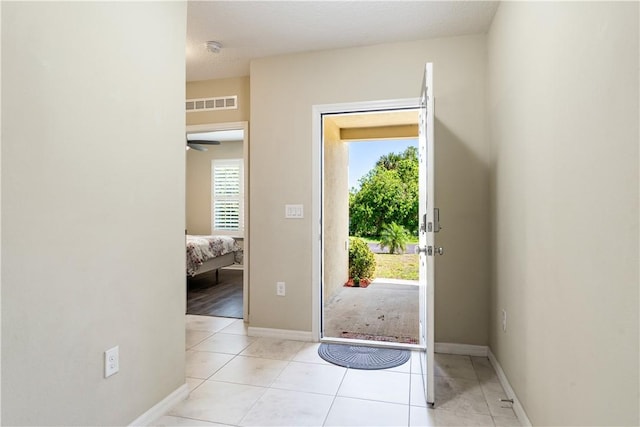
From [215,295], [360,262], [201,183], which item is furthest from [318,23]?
[201,183]

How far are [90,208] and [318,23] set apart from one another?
205 centimetres

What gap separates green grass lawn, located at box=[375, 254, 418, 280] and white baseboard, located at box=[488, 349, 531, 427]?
399cm

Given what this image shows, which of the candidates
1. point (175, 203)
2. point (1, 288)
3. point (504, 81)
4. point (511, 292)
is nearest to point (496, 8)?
point (504, 81)

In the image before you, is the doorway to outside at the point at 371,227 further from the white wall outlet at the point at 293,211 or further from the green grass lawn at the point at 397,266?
the white wall outlet at the point at 293,211

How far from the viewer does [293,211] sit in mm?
3311

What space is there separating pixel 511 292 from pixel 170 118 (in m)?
2.26

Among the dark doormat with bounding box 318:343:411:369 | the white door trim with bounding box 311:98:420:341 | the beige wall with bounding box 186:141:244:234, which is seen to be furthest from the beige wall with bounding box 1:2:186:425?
the beige wall with bounding box 186:141:244:234

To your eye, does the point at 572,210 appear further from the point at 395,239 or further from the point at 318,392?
the point at 395,239

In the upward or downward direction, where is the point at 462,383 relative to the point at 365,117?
downward

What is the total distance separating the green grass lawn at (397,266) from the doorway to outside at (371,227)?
0.02 m

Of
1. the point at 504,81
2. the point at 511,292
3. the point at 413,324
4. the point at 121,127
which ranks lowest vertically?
the point at 413,324

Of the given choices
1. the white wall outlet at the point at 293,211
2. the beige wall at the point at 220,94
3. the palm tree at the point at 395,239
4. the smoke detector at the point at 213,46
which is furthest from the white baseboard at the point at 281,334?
the palm tree at the point at 395,239

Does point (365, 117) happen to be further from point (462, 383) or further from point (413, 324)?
point (462, 383)

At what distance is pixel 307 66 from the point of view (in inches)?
129
